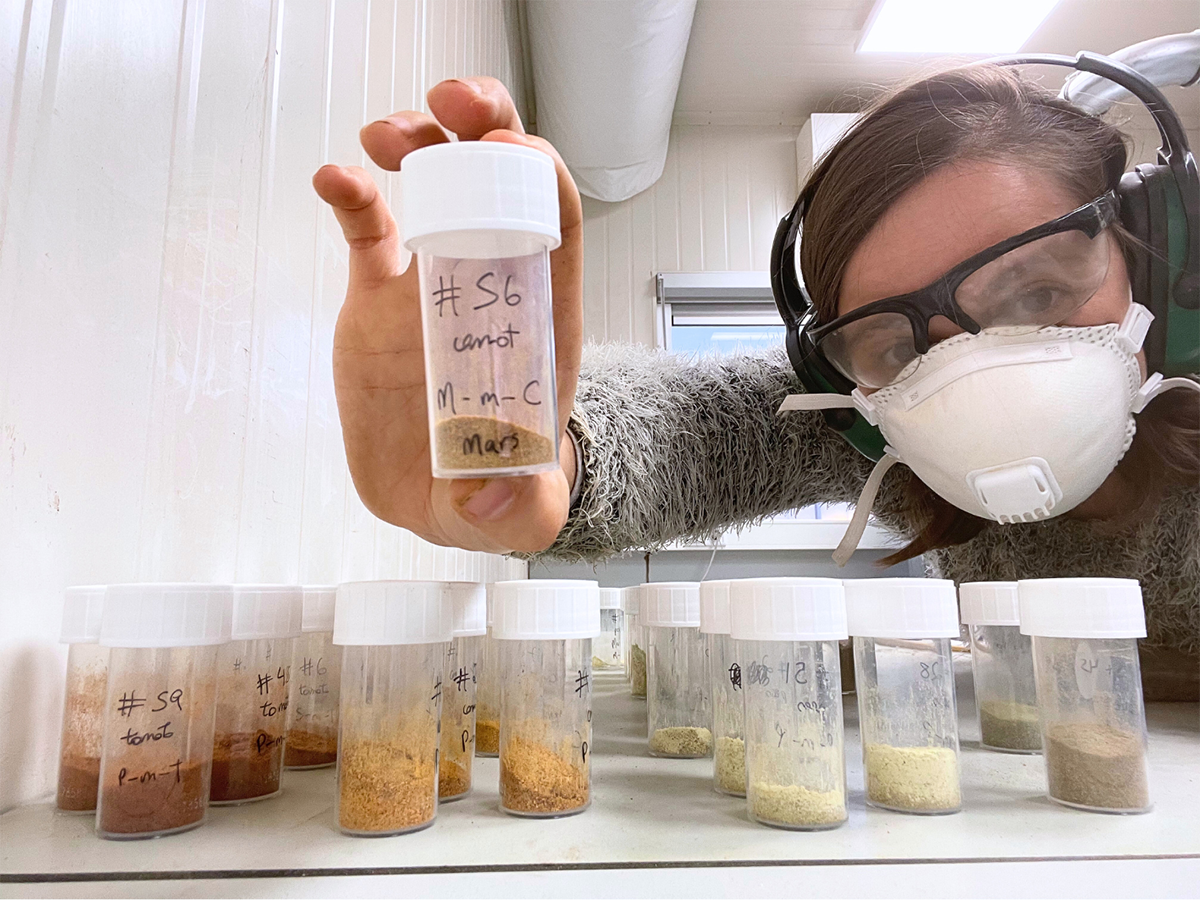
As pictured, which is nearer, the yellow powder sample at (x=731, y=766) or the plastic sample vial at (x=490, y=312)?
the plastic sample vial at (x=490, y=312)

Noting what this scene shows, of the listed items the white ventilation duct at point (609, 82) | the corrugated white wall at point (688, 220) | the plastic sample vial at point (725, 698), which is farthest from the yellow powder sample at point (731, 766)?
the corrugated white wall at point (688, 220)

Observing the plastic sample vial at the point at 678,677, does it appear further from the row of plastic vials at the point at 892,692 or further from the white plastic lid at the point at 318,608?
the white plastic lid at the point at 318,608

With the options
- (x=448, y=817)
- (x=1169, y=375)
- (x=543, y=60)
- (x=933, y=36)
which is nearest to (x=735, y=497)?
(x=1169, y=375)

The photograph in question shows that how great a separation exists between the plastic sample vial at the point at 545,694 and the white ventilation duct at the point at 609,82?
5.30 feet

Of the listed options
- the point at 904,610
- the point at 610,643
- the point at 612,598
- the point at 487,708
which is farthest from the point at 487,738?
the point at 610,643

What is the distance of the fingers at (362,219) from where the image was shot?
1.34 feet

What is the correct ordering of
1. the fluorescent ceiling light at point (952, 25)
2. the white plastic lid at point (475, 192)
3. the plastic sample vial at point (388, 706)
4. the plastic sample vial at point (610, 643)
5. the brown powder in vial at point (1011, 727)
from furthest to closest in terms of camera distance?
the fluorescent ceiling light at point (952, 25)
the plastic sample vial at point (610, 643)
the brown powder in vial at point (1011, 727)
the plastic sample vial at point (388, 706)
the white plastic lid at point (475, 192)

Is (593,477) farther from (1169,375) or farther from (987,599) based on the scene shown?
(1169,375)

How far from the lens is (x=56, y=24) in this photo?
1.39 feet

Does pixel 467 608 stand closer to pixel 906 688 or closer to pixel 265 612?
pixel 265 612

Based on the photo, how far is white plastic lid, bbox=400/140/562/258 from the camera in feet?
1.05

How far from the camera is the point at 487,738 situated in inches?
24.7

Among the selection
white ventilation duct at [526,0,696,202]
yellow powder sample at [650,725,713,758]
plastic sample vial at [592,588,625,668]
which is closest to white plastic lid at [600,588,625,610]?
A: plastic sample vial at [592,588,625,668]

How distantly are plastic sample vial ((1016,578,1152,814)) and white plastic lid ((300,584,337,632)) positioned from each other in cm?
52
